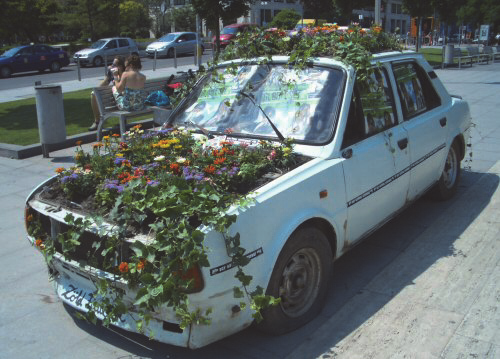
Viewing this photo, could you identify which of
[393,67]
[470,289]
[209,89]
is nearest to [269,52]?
[209,89]

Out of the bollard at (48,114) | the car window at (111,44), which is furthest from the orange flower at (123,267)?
the car window at (111,44)

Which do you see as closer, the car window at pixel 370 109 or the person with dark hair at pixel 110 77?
the car window at pixel 370 109

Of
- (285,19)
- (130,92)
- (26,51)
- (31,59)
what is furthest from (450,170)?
(26,51)

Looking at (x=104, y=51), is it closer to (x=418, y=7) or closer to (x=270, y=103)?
(x=418, y=7)

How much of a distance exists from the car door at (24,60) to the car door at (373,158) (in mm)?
25907

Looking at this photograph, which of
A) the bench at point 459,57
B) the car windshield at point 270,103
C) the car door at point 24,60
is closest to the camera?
the car windshield at point 270,103

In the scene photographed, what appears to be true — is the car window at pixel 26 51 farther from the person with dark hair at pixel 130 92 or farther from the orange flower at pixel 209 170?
the orange flower at pixel 209 170

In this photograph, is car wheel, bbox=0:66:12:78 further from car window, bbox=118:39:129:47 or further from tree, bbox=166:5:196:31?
tree, bbox=166:5:196:31

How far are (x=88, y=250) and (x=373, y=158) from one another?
2334 millimetres

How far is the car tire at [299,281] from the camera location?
3.52 m

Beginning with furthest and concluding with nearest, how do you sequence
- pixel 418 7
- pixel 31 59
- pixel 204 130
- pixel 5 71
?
pixel 31 59 → pixel 5 71 → pixel 418 7 → pixel 204 130

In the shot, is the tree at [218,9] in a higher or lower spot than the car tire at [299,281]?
higher

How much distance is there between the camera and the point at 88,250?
3402mm

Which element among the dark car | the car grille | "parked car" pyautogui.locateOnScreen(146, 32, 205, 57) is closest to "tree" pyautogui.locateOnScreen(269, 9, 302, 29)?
"parked car" pyautogui.locateOnScreen(146, 32, 205, 57)
